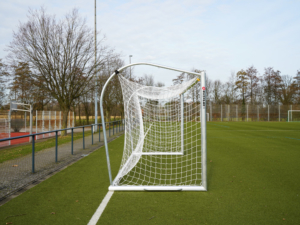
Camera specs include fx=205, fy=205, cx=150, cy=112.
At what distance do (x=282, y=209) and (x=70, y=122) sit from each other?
2062 cm

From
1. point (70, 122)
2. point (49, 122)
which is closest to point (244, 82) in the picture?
point (70, 122)

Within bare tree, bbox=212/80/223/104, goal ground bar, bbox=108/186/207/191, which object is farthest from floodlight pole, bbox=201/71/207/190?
bare tree, bbox=212/80/223/104

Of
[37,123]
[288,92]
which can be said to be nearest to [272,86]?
[288,92]

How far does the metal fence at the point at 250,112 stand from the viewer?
116 feet

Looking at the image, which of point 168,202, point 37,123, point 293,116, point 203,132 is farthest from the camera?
point 293,116

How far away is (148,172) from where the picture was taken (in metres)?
5.11

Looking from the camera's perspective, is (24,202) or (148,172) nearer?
(24,202)

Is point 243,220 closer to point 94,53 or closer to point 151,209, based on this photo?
point 151,209

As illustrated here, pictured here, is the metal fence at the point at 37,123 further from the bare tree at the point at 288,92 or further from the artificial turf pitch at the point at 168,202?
the bare tree at the point at 288,92

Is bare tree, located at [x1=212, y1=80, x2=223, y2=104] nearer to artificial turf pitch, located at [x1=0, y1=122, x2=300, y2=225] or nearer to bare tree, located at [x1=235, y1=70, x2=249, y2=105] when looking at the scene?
bare tree, located at [x1=235, y1=70, x2=249, y2=105]

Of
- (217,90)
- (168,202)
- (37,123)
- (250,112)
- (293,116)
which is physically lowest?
(168,202)

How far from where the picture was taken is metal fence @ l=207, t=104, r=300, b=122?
116 feet

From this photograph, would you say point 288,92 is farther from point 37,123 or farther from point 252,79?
point 37,123

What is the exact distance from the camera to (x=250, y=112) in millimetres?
35688
